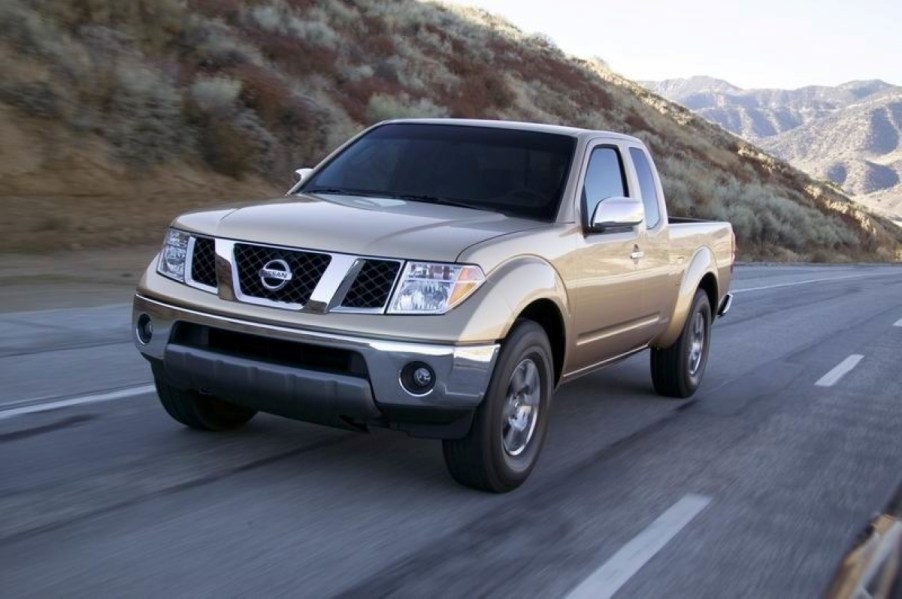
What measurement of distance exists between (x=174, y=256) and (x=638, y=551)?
2688 mm

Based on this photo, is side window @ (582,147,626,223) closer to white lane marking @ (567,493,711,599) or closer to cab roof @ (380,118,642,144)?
cab roof @ (380,118,642,144)

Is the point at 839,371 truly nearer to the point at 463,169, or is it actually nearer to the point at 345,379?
the point at 463,169

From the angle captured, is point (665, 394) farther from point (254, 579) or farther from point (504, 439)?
point (254, 579)

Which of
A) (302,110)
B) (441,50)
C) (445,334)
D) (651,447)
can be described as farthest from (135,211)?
(441,50)

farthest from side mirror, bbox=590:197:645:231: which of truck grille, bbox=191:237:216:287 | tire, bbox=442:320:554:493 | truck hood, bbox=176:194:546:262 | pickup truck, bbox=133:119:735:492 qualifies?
truck grille, bbox=191:237:216:287

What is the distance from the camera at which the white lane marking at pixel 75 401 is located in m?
6.60

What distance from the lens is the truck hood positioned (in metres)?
5.13

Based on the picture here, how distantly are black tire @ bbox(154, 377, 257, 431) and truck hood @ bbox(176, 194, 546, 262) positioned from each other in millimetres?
935

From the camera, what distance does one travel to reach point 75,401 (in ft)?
22.9

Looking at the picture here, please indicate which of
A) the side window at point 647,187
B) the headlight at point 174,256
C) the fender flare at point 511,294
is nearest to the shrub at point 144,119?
the side window at point 647,187

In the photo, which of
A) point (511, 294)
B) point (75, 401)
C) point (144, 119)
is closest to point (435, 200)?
point (511, 294)

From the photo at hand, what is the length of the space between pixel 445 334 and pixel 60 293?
785 centimetres

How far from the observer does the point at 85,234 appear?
14.6 metres

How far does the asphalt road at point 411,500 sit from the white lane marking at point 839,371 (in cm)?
114
